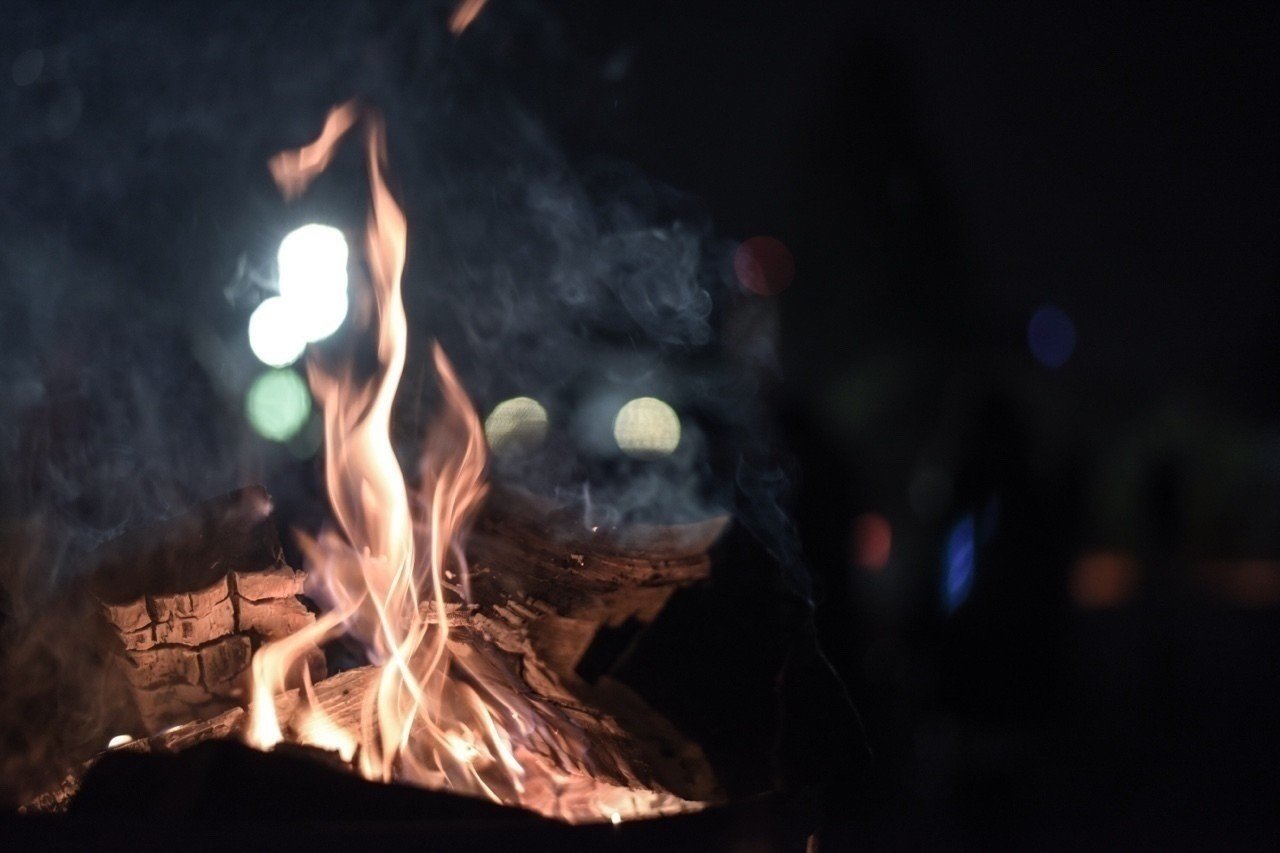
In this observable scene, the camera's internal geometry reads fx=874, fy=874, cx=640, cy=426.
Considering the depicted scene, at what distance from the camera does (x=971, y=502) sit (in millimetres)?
3863

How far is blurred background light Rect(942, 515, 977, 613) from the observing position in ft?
12.8

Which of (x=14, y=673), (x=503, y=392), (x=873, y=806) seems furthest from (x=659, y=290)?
(x=14, y=673)

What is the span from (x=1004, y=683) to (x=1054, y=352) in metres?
1.50

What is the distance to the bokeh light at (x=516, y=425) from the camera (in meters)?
3.31

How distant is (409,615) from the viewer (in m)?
2.37

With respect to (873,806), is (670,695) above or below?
above

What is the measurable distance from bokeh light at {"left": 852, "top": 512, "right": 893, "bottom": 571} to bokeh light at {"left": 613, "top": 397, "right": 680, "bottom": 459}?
3.03ft

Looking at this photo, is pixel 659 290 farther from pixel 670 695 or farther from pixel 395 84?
pixel 670 695

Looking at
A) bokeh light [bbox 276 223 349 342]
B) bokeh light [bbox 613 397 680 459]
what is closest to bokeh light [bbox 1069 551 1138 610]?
bokeh light [bbox 613 397 680 459]

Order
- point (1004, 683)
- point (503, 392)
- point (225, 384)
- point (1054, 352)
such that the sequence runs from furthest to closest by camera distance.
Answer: point (1054, 352)
point (1004, 683)
point (503, 392)
point (225, 384)

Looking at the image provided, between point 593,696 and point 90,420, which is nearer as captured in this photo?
point 593,696

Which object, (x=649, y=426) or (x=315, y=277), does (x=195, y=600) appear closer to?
(x=315, y=277)

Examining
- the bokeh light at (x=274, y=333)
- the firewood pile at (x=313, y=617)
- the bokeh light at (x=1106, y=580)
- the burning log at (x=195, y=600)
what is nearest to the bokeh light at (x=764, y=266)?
the firewood pile at (x=313, y=617)

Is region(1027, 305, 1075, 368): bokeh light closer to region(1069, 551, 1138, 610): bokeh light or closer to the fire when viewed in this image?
region(1069, 551, 1138, 610): bokeh light
